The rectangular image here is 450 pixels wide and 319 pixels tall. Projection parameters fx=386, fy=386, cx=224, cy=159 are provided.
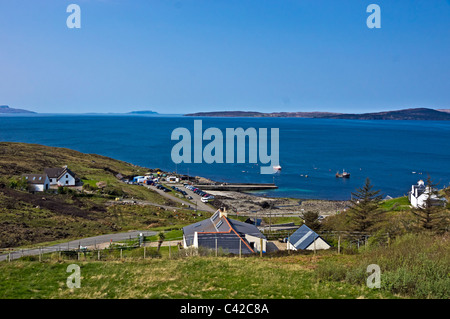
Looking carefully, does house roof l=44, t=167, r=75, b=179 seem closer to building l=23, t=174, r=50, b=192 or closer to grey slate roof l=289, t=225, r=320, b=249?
building l=23, t=174, r=50, b=192

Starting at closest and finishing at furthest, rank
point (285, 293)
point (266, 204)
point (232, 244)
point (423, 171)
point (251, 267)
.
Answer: point (285, 293) < point (251, 267) < point (232, 244) < point (266, 204) < point (423, 171)

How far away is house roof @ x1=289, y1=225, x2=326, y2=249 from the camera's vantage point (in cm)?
2382

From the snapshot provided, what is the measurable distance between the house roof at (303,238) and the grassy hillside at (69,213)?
18.9m

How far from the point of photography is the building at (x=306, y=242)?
23625 millimetres

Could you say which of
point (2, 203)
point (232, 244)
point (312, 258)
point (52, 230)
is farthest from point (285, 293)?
point (2, 203)

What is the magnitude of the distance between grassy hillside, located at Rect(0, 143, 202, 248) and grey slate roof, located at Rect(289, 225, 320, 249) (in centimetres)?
1892

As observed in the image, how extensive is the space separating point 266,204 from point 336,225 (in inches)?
1093

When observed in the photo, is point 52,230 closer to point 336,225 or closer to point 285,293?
point 336,225

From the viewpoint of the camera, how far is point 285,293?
11.4 metres

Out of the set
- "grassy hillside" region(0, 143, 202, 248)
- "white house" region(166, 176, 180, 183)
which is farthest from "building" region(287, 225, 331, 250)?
"white house" region(166, 176, 180, 183)

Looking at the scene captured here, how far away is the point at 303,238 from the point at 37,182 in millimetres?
41614

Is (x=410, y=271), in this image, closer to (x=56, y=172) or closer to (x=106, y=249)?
(x=106, y=249)

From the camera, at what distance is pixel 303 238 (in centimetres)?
2477

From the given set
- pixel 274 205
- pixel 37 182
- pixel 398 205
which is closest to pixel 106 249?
pixel 37 182
